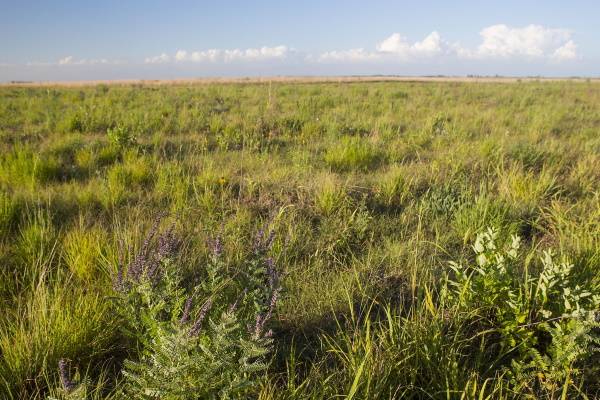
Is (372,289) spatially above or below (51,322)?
below

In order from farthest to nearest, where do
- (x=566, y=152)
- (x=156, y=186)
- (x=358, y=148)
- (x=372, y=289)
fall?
(x=566, y=152) < (x=358, y=148) < (x=156, y=186) < (x=372, y=289)


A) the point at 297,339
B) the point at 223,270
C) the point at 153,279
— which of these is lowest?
the point at 297,339

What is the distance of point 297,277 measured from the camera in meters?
2.18

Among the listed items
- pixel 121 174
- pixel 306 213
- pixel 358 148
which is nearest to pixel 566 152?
pixel 358 148

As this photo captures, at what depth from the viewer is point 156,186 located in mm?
3424

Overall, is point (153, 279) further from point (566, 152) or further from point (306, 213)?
point (566, 152)

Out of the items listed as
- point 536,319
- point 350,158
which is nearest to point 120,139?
point 350,158

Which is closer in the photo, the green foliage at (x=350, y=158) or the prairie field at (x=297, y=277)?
the prairie field at (x=297, y=277)

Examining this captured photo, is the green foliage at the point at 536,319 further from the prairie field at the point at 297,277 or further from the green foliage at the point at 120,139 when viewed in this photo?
the green foliage at the point at 120,139

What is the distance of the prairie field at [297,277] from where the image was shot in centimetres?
136

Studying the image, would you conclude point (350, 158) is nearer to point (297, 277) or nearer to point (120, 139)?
point (297, 277)

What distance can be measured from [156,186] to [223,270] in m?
1.59

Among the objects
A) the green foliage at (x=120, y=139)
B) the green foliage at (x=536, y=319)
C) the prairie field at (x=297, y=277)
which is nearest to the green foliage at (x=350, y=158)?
the prairie field at (x=297, y=277)

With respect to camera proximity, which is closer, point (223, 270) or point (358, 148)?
point (223, 270)
